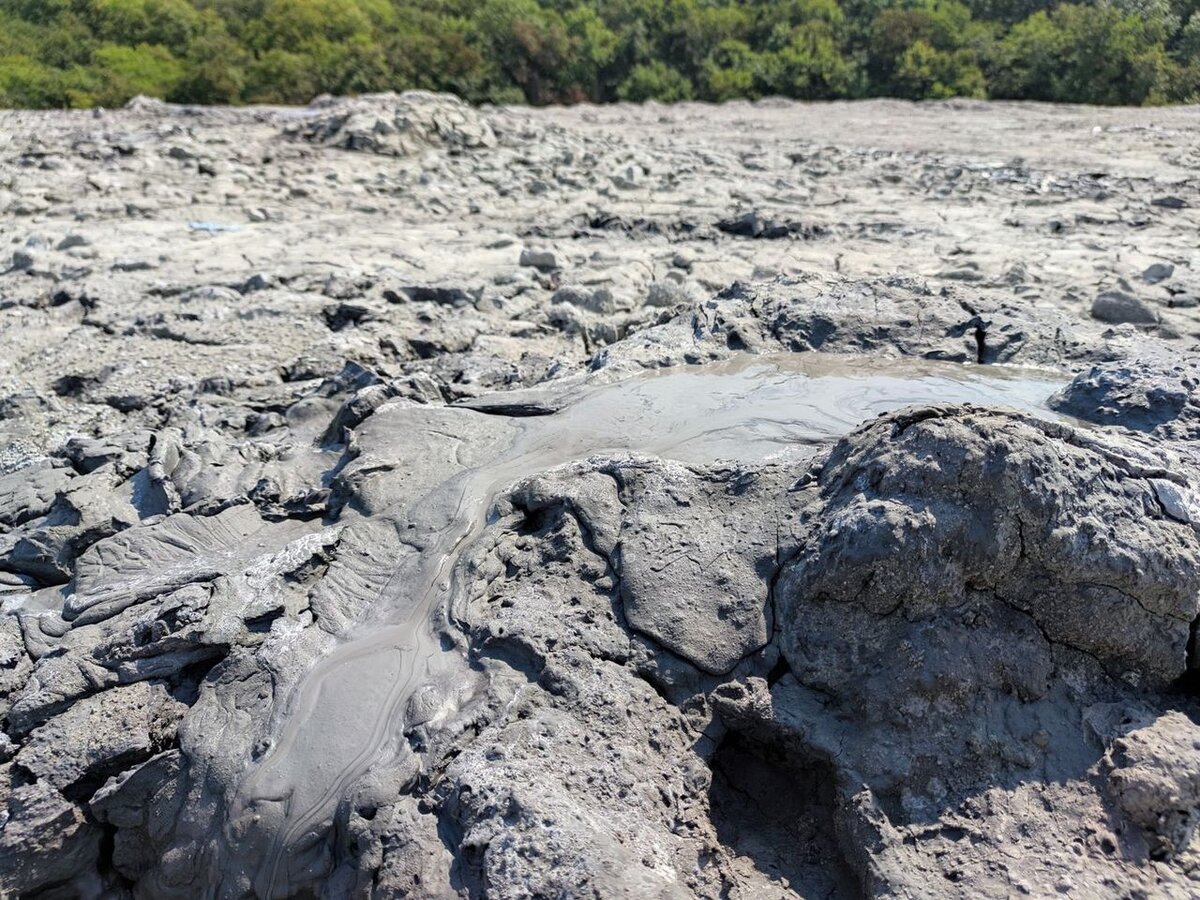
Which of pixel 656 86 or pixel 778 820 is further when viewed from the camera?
pixel 656 86

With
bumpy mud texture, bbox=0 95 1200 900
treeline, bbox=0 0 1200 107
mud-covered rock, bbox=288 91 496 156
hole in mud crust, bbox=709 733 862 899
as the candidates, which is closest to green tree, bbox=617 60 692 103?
treeline, bbox=0 0 1200 107

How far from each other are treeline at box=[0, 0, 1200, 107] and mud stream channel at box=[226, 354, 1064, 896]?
14.2m

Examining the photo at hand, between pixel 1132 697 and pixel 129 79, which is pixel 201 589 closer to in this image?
pixel 1132 697

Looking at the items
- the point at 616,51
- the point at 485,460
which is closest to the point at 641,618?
the point at 485,460

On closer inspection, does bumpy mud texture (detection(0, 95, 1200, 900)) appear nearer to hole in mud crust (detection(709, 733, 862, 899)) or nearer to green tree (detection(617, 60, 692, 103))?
hole in mud crust (detection(709, 733, 862, 899))

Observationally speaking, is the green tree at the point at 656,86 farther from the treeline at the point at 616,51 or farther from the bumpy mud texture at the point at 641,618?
the bumpy mud texture at the point at 641,618

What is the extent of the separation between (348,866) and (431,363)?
300 cm

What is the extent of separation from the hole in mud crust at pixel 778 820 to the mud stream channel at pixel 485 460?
0.67 m

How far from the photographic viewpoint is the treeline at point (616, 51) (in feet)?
51.7

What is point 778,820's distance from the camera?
6.78ft

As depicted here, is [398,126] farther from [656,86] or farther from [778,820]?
[778,820]

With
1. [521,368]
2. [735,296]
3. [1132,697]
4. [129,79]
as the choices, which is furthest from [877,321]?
[129,79]

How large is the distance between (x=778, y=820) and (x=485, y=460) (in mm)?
1462

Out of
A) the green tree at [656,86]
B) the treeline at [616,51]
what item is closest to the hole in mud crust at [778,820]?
the treeline at [616,51]
